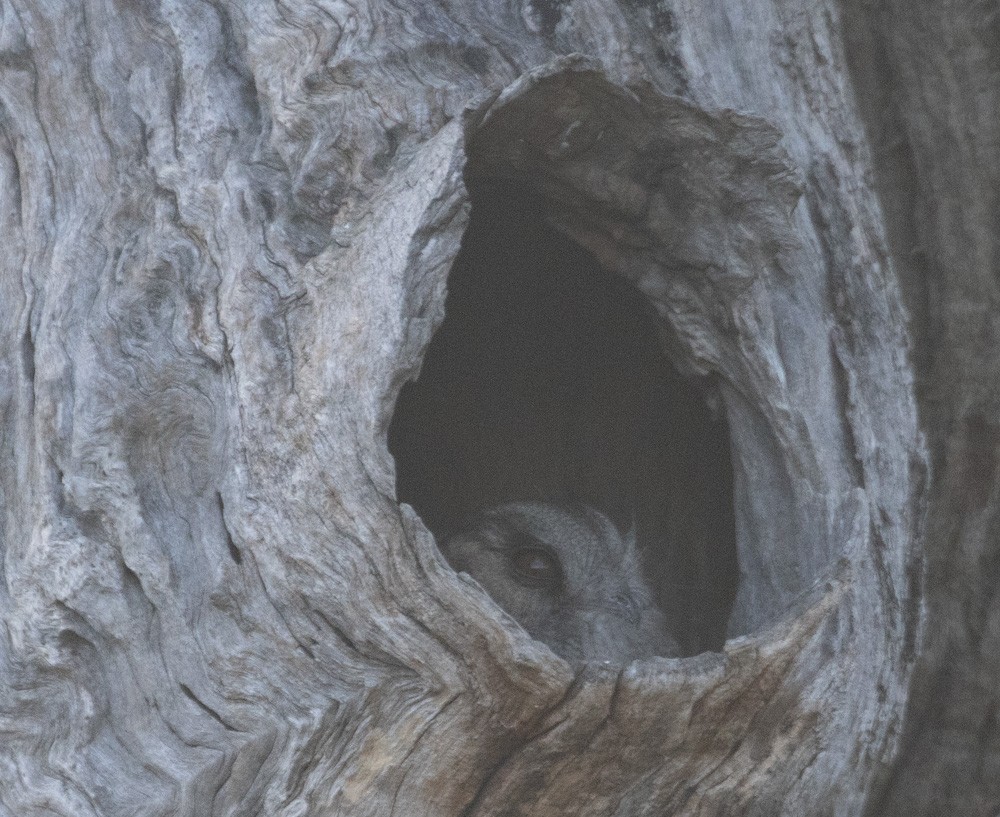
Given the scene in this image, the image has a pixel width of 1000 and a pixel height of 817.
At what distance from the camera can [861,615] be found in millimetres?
1388

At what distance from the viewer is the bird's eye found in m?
1.63

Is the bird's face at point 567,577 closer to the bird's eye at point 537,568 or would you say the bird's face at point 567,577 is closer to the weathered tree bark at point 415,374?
the bird's eye at point 537,568

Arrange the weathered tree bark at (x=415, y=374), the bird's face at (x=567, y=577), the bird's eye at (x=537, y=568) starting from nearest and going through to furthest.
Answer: the weathered tree bark at (x=415, y=374)
the bird's face at (x=567, y=577)
the bird's eye at (x=537, y=568)

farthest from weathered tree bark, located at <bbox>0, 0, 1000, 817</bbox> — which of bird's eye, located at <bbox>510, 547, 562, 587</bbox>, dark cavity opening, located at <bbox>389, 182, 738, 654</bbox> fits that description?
bird's eye, located at <bbox>510, 547, 562, 587</bbox>

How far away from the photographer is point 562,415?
1.72 metres

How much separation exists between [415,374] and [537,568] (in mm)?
546

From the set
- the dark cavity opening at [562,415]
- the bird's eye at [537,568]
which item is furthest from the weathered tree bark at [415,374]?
the bird's eye at [537,568]

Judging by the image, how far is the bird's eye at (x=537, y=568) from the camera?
1634 millimetres

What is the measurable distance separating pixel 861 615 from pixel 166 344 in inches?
33.1

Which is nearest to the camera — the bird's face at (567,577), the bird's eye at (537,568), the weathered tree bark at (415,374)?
the weathered tree bark at (415,374)

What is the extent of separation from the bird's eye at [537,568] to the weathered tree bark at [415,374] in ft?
0.95

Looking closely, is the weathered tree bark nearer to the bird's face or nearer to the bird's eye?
the bird's face

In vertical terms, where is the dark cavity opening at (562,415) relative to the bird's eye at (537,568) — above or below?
above

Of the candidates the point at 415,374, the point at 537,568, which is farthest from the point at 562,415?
the point at 415,374
